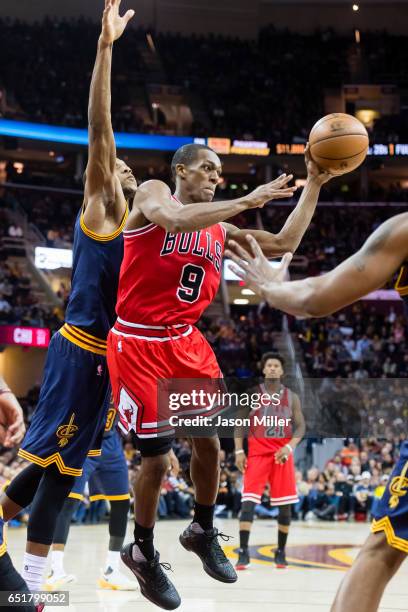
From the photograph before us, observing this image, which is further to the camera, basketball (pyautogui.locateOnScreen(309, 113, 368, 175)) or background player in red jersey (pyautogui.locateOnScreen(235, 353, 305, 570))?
background player in red jersey (pyautogui.locateOnScreen(235, 353, 305, 570))

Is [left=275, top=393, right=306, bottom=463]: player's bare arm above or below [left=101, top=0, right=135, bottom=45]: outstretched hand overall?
below

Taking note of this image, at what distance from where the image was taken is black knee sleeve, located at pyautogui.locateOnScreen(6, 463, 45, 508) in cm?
529

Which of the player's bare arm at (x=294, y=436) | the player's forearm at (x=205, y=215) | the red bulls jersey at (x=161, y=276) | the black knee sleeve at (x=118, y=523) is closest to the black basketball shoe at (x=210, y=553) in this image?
the red bulls jersey at (x=161, y=276)

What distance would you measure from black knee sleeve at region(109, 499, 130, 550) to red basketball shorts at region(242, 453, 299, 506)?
2302mm

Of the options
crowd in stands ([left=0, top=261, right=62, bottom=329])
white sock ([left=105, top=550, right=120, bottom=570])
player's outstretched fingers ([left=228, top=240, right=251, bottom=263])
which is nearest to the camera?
player's outstretched fingers ([left=228, top=240, right=251, bottom=263])

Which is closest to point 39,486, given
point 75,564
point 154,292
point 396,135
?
point 154,292

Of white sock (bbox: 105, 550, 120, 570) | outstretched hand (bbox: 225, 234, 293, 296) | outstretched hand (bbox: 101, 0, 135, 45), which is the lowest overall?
white sock (bbox: 105, 550, 120, 570)

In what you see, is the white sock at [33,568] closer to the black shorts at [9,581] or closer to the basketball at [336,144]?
the black shorts at [9,581]

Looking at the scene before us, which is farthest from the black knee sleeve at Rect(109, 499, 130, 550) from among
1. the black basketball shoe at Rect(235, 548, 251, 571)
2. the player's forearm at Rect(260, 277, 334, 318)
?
the player's forearm at Rect(260, 277, 334, 318)

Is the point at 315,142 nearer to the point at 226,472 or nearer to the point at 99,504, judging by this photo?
the point at 99,504

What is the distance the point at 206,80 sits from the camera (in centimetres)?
3572

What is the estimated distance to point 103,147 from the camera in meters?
5.02

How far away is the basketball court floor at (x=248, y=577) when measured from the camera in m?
6.62

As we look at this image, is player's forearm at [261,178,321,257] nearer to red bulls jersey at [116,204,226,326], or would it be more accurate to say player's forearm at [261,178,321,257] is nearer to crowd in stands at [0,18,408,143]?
red bulls jersey at [116,204,226,326]
